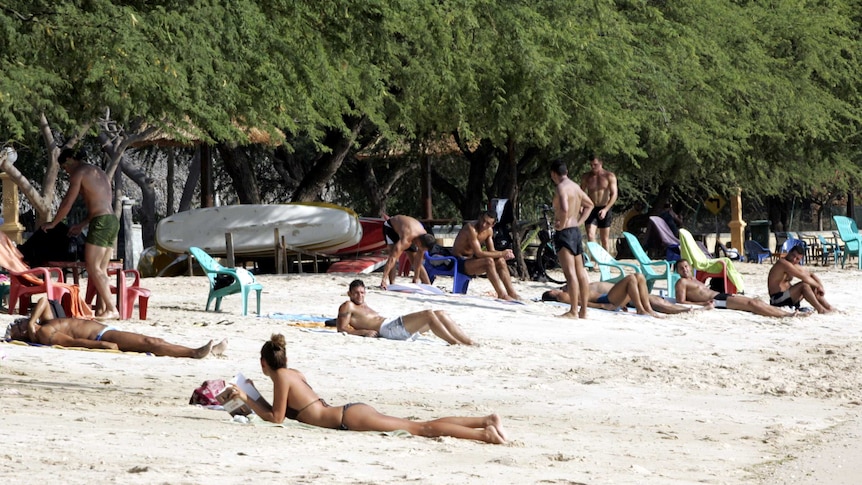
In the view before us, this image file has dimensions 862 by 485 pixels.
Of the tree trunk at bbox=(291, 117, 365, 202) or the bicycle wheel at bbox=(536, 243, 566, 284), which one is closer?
the bicycle wheel at bbox=(536, 243, 566, 284)

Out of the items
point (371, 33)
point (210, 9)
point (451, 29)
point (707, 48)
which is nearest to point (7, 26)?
point (210, 9)

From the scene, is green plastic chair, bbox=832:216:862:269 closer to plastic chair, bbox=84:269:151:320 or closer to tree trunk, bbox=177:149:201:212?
tree trunk, bbox=177:149:201:212

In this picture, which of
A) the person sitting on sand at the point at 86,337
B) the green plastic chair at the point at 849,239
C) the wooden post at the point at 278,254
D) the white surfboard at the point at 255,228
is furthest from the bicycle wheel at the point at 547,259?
the person sitting on sand at the point at 86,337

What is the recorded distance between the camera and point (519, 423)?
8859 millimetres

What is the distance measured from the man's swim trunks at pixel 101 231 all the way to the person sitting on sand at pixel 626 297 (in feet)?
19.9

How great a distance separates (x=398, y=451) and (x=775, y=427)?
314cm

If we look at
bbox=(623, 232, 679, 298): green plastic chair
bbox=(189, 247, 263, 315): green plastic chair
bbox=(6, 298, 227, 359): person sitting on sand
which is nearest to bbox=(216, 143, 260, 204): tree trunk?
bbox=(623, 232, 679, 298): green plastic chair

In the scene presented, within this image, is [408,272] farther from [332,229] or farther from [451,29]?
[451,29]

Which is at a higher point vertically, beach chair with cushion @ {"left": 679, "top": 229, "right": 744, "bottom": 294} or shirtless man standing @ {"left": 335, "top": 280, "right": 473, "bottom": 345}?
beach chair with cushion @ {"left": 679, "top": 229, "right": 744, "bottom": 294}

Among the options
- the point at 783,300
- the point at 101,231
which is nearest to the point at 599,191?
the point at 783,300

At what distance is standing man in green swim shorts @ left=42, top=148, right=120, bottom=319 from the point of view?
43.6 feet

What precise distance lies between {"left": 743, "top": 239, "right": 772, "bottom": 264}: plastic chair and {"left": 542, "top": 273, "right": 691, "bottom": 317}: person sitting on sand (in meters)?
12.7

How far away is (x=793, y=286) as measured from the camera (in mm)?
18453

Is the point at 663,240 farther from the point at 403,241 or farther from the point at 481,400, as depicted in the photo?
the point at 481,400
